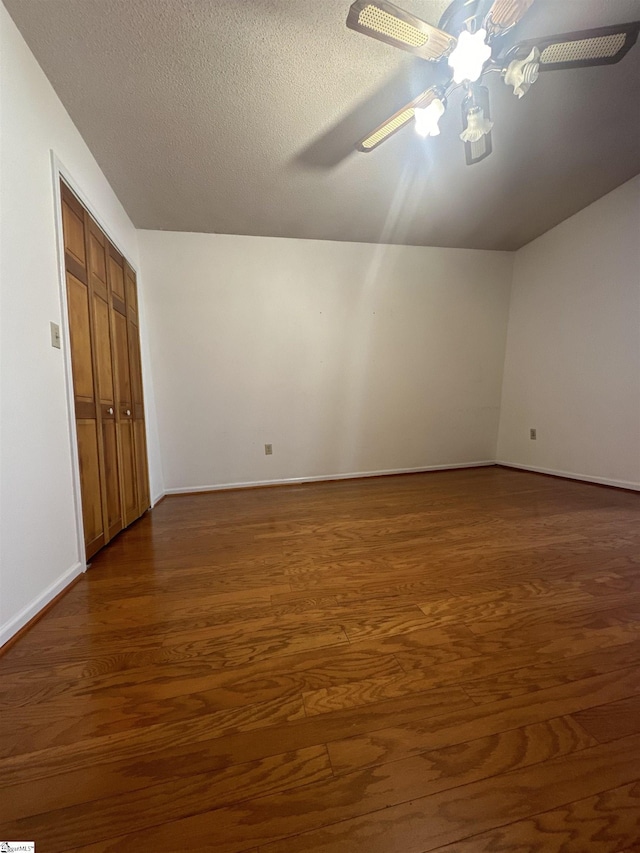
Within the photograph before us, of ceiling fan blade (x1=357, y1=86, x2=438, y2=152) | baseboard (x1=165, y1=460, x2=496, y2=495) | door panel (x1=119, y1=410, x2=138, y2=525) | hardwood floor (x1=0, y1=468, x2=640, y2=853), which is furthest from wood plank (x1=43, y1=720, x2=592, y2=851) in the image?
baseboard (x1=165, y1=460, x2=496, y2=495)

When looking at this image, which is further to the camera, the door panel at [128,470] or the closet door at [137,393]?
the closet door at [137,393]

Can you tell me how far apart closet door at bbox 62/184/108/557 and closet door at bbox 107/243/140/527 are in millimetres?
330

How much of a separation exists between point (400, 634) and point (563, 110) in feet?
9.66

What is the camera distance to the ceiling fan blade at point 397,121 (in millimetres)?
1500

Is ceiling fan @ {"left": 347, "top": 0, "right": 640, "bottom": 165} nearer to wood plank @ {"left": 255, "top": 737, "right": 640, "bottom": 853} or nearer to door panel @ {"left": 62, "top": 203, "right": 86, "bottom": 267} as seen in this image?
door panel @ {"left": 62, "top": 203, "right": 86, "bottom": 267}

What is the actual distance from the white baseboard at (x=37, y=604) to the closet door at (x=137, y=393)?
98 cm

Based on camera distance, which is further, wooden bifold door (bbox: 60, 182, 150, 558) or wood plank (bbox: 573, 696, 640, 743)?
wooden bifold door (bbox: 60, 182, 150, 558)

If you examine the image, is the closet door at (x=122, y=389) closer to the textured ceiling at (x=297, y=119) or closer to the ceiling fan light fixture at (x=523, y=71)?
the textured ceiling at (x=297, y=119)

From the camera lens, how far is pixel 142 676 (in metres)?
0.97

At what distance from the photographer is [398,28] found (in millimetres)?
1188

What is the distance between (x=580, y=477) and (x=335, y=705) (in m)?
3.37

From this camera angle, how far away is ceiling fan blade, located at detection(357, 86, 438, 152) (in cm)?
150

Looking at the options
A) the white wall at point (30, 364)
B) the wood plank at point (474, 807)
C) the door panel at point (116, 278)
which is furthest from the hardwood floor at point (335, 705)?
the door panel at point (116, 278)

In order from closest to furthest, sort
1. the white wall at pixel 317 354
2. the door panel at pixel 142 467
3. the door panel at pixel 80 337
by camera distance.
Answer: the door panel at pixel 80 337 → the door panel at pixel 142 467 → the white wall at pixel 317 354
